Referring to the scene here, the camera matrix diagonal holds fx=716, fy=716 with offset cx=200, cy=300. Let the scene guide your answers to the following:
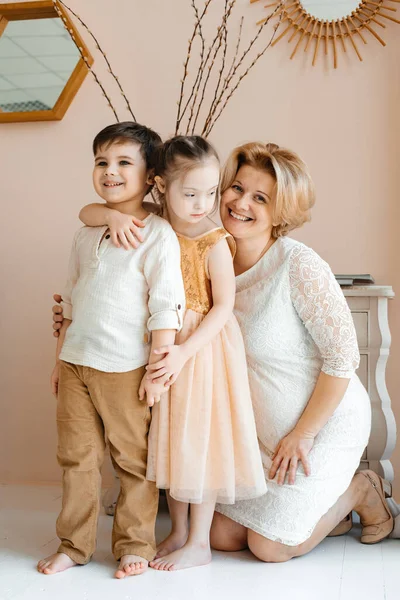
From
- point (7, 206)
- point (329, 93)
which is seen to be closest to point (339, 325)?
point (329, 93)

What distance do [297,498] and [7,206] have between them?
4.99 ft

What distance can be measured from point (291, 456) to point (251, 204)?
0.61m

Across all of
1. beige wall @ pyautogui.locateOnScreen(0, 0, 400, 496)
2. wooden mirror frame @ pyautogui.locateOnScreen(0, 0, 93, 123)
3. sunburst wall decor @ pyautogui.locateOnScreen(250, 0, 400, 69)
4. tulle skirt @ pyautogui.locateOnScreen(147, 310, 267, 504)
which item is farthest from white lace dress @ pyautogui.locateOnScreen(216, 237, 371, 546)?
wooden mirror frame @ pyautogui.locateOnScreen(0, 0, 93, 123)

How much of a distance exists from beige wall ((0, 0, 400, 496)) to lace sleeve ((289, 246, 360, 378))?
2.18 ft

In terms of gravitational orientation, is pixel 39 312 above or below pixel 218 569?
above

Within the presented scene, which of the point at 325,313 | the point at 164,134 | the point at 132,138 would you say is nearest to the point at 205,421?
the point at 325,313

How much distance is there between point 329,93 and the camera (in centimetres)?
234

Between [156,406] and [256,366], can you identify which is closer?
[156,406]

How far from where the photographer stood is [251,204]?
1734mm

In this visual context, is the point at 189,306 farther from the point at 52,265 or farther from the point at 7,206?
→ the point at 7,206

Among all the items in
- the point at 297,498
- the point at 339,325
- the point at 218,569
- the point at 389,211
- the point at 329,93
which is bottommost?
the point at 218,569

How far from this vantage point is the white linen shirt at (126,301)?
155cm

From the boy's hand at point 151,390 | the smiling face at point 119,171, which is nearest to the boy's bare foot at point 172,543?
the boy's hand at point 151,390

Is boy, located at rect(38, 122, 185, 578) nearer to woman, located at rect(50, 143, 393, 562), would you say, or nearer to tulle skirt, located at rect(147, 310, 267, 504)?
tulle skirt, located at rect(147, 310, 267, 504)
